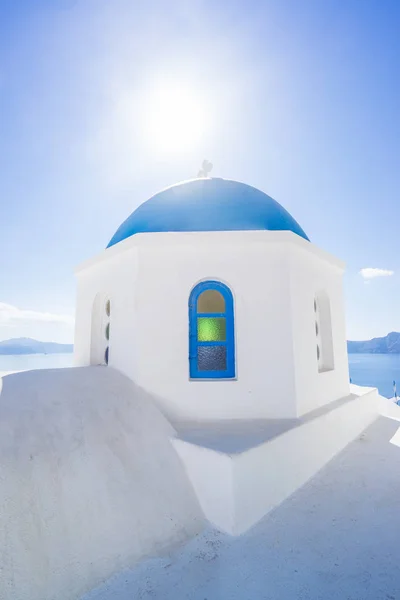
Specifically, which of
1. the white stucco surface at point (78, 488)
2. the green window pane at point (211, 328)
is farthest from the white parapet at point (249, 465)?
the green window pane at point (211, 328)

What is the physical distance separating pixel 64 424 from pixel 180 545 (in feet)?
5.38

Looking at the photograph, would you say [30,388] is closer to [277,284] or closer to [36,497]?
[36,497]

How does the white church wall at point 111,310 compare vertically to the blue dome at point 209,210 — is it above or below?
below

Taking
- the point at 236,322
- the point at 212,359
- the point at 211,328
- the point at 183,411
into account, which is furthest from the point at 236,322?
the point at 211,328

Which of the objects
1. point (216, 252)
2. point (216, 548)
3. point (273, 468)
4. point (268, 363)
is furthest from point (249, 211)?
point (216, 548)

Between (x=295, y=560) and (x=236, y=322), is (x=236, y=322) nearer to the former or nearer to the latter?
(x=236, y=322)

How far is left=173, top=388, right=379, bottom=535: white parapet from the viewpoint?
319 centimetres

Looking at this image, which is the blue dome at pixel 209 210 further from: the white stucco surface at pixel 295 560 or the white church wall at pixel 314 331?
the white stucco surface at pixel 295 560

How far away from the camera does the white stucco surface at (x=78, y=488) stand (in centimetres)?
246

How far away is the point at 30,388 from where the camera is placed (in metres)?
3.72

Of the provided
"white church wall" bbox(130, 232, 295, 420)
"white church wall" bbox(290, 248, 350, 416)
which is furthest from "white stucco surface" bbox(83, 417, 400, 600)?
"white church wall" bbox(290, 248, 350, 416)

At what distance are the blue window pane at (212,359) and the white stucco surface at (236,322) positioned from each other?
2.64m

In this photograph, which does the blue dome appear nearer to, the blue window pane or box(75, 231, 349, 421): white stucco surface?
box(75, 231, 349, 421): white stucco surface

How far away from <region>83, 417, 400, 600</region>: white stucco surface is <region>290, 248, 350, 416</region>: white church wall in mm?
1344
